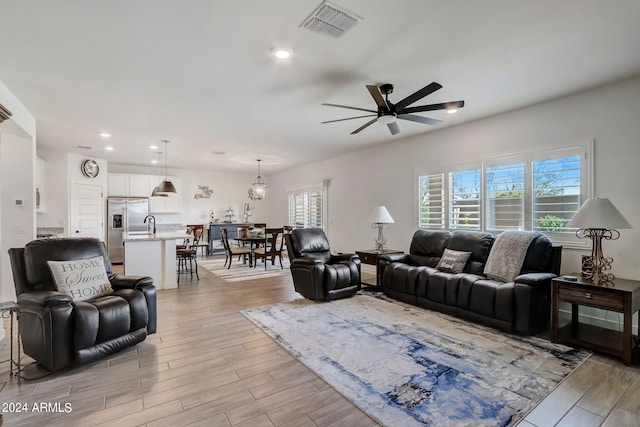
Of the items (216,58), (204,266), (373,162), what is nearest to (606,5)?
(216,58)

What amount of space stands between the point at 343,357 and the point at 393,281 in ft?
6.58

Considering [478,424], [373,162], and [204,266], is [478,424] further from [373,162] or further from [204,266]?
[204,266]

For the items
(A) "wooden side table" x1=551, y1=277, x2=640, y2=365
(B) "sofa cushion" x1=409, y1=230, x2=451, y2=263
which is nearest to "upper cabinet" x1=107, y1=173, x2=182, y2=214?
(B) "sofa cushion" x1=409, y1=230, x2=451, y2=263

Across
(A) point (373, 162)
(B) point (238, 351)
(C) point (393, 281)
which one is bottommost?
(B) point (238, 351)

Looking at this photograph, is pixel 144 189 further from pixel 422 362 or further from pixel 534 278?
pixel 534 278

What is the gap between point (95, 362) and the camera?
9.02 feet

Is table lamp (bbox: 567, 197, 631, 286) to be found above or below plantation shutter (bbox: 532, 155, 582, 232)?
below

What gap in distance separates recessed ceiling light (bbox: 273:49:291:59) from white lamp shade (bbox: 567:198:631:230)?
3167 millimetres

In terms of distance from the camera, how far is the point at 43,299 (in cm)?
250

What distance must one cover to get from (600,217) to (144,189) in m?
9.32

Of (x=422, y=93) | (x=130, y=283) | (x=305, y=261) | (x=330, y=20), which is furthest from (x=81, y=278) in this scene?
(x=422, y=93)

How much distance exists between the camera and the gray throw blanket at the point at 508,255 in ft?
11.9

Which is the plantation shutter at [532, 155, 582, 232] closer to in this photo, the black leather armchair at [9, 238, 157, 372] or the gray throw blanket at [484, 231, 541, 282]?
the gray throw blanket at [484, 231, 541, 282]

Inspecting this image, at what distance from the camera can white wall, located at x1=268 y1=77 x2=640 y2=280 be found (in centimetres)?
332
